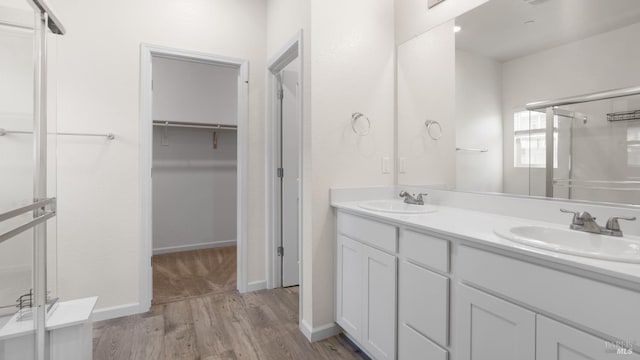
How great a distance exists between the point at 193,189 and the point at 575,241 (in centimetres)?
405

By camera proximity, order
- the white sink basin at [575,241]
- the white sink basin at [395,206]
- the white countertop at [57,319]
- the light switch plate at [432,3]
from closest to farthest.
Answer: the white sink basin at [575,241] < the white countertop at [57,319] < the white sink basin at [395,206] < the light switch plate at [432,3]

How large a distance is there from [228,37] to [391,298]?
2.53 m

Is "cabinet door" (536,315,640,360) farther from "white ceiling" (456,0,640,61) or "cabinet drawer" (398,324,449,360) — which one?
"white ceiling" (456,0,640,61)

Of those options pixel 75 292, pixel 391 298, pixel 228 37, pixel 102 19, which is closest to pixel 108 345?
pixel 75 292

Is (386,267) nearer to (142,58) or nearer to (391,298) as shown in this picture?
(391,298)

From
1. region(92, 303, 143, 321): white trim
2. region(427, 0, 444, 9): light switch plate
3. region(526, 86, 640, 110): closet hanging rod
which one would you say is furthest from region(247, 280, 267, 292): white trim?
region(427, 0, 444, 9): light switch plate

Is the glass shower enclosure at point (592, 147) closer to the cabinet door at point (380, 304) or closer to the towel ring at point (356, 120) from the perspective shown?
the cabinet door at point (380, 304)

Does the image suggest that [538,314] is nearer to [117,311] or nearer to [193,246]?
[117,311]

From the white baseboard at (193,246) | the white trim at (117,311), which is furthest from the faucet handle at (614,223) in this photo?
the white baseboard at (193,246)

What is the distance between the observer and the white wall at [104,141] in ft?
7.48

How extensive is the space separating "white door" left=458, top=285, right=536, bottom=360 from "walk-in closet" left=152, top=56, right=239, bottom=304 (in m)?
2.96

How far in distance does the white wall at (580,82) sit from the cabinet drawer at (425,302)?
722 mm

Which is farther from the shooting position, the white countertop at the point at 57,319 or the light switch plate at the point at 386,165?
the light switch plate at the point at 386,165

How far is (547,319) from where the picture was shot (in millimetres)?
976
